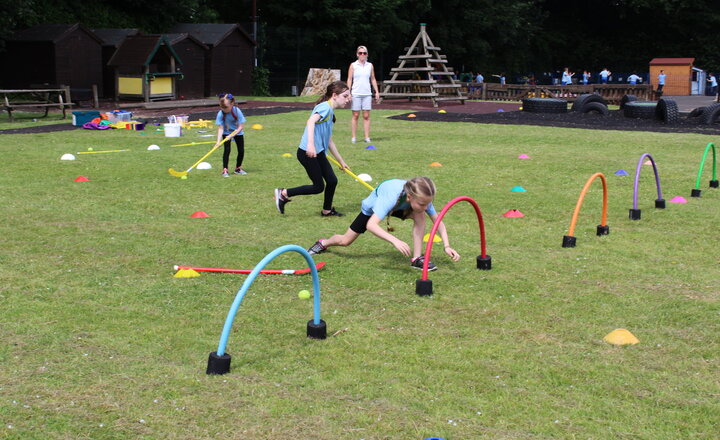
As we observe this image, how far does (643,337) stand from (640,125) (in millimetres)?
17428

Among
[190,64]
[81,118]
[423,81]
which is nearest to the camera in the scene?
[81,118]

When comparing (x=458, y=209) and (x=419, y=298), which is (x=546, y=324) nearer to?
(x=419, y=298)

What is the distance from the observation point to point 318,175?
30.3ft

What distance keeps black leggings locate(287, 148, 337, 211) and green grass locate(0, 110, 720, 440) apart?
1.14 feet

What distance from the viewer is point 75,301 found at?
609cm

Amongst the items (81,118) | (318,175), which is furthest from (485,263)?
(81,118)

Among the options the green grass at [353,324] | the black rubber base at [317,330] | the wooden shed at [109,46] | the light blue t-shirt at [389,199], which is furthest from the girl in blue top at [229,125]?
the wooden shed at [109,46]

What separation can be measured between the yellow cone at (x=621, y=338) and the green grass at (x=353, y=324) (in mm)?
82

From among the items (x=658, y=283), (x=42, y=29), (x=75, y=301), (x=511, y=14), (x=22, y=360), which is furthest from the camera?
(x=511, y=14)

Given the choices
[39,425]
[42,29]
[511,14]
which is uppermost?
[511,14]

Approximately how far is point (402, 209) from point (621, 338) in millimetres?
2252

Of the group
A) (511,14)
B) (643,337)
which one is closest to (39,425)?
(643,337)

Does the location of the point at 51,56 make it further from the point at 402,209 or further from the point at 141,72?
the point at 402,209

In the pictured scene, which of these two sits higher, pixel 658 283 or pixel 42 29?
pixel 42 29
